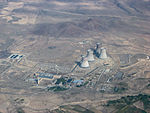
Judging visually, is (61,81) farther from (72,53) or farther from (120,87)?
(72,53)

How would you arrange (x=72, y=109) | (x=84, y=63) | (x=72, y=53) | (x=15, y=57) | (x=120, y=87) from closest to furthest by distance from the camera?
(x=72, y=109) → (x=120, y=87) → (x=84, y=63) → (x=15, y=57) → (x=72, y=53)

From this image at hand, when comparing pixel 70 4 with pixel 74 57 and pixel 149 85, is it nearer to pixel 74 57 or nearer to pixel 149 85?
pixel 74 57

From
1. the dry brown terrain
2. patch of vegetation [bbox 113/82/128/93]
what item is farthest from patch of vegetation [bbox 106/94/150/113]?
patch of vegetation [bbox 113/82/128/93]

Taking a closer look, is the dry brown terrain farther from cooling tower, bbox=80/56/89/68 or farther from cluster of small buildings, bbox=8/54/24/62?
cooling tower, bbox=80/56/89/68

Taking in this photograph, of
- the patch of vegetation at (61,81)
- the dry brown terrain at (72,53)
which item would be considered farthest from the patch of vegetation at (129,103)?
the patch of vegetation at (61,81)

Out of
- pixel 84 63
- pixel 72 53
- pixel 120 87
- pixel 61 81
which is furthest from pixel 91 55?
pixel 120 87

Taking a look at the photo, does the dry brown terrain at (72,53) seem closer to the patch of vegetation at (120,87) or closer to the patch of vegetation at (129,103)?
the patch of vegetation at (120,87)

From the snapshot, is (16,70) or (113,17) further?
(113,17)

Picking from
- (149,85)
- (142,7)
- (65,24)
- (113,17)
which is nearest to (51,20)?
(65,24)
